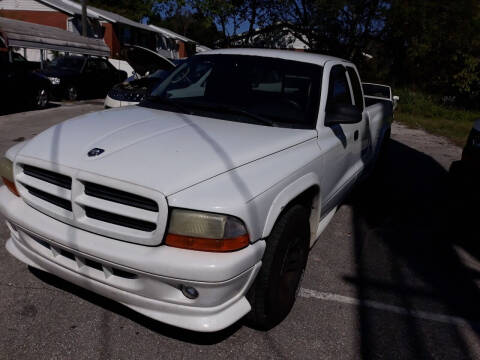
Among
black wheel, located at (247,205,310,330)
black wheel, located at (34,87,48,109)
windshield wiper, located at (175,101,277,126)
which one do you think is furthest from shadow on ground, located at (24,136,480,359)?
black wheel, located at (34,87,48,109)

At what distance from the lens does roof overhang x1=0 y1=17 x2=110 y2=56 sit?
43.4ft

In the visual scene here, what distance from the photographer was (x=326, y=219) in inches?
138

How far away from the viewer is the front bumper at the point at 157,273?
79.3 inches

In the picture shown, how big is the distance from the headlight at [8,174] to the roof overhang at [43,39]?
40.3ft

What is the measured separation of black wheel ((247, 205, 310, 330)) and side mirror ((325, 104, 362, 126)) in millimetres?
874

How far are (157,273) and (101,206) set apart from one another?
1.51 ft

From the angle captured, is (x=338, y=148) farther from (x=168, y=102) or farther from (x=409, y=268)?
(x=168, y=102)

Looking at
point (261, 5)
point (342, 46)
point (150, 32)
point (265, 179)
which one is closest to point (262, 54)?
point (265, 179)

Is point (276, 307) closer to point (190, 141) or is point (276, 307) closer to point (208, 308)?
point (208, 308)

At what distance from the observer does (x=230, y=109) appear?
3178 mm

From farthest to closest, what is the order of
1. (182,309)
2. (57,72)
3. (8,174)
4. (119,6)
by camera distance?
(119,6), (57,72), (8,174), (182,309)

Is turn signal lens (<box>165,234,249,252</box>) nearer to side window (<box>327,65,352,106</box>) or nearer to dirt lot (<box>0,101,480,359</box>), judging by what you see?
dirt lot (<box>0,101,480,359</box>)

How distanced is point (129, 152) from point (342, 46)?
21609 mm

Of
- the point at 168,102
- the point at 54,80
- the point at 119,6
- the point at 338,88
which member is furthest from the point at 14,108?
the point at 119,6
